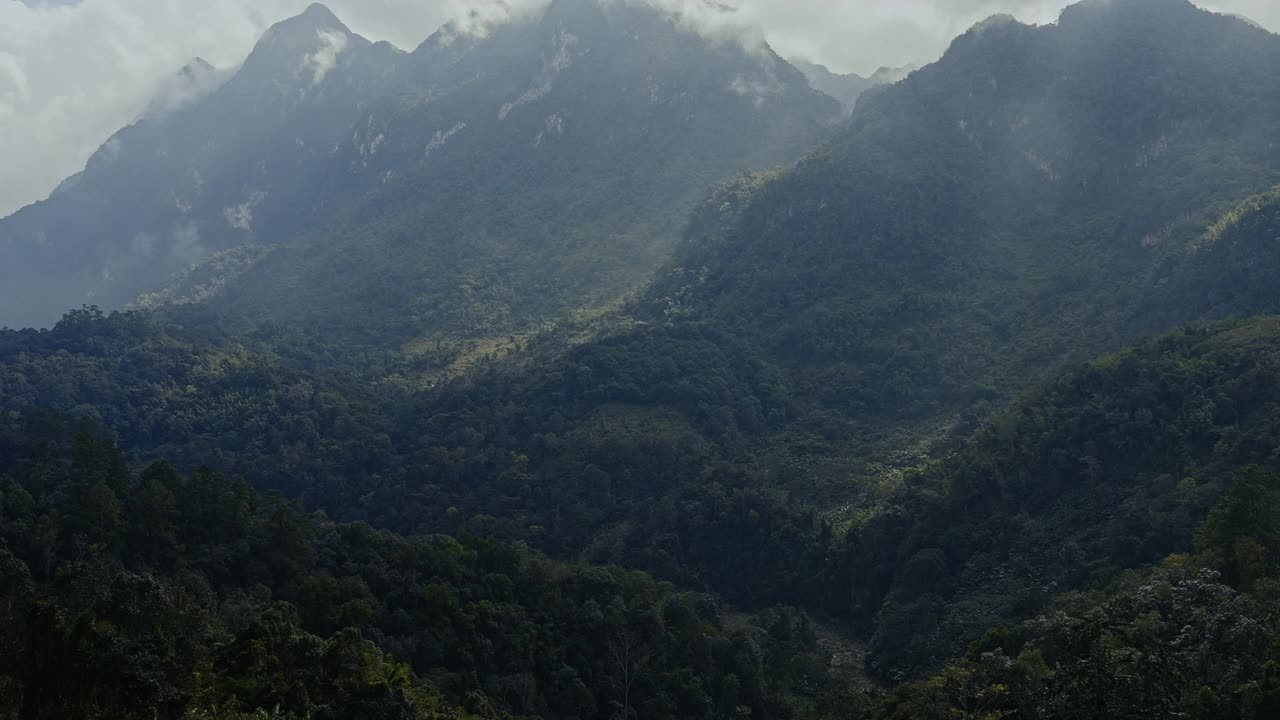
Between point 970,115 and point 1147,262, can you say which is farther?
point 970,115

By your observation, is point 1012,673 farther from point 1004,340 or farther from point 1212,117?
point 1212,117

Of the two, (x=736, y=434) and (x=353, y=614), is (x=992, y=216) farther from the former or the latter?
(x=353, y=614)

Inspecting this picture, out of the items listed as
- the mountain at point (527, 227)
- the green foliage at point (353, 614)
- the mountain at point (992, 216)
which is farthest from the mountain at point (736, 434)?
the mountain at point (527, 227)

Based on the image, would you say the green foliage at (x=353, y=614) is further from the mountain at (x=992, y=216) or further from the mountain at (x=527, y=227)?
the mountain at (x=527, y=227)

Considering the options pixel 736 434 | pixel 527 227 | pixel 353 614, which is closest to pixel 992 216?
pixel 736 434

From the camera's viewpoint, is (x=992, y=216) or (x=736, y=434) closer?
(x=736, y=434)

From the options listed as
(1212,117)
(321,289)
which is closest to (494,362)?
(321,289)

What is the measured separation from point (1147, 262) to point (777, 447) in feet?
142

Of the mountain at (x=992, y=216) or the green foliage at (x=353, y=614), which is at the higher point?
the mountain at (x=992, y=216)

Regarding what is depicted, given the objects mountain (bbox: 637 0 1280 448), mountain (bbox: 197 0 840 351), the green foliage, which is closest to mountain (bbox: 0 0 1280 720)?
the green foliage

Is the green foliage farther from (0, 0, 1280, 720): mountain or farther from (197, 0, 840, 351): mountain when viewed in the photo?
(197, 0, 840, 351): mountain

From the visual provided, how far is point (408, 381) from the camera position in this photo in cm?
13662

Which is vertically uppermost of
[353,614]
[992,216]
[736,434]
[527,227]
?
[527,227]

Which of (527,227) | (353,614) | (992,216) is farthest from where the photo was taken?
(527,227)
